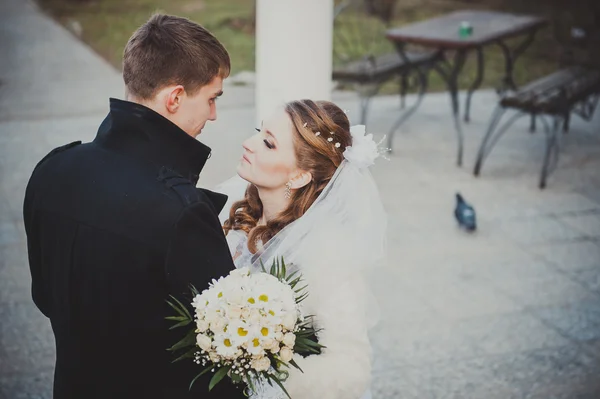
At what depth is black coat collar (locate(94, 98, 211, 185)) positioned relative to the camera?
219cm

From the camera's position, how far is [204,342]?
211 cm

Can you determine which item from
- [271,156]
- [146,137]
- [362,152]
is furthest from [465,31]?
[146,137]

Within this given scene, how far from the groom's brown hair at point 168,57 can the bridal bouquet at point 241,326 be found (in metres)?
0.59

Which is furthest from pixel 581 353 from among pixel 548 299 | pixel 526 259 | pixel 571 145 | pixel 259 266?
pixel 571 145

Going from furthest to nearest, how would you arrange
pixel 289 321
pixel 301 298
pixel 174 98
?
pixel 301 298
pixel 174 98
pixel 289 321

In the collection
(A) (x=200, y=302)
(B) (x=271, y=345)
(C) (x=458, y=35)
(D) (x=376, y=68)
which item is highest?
(A) (x=200, y=302)

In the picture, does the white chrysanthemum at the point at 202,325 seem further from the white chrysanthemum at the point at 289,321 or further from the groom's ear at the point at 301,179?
the groom's ear at the point at 301,179

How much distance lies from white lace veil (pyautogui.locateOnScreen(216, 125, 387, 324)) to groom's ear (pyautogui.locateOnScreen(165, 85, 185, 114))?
63 cm

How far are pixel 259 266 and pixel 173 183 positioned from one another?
735 mm

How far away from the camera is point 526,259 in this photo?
232 inches

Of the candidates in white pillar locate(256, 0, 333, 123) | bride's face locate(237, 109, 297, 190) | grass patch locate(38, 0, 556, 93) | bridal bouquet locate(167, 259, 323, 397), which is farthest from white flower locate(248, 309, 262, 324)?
grass patch locate(38, 0, 556, 93)

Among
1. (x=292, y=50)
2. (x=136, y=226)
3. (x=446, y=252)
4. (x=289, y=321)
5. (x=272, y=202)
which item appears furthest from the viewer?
(x=446, y=252)

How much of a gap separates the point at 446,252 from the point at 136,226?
4.22 meters

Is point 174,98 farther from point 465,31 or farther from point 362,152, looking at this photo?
point 465,31
